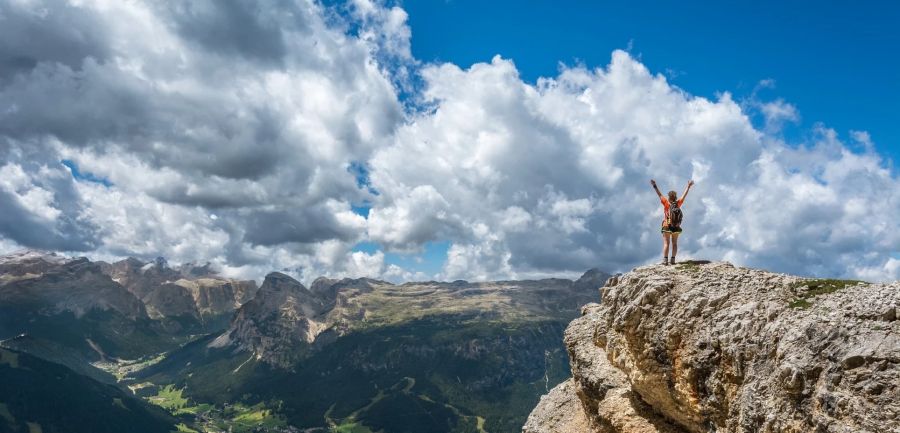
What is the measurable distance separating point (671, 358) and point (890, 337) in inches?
435

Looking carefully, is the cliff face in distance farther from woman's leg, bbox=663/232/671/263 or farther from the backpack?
the backpack

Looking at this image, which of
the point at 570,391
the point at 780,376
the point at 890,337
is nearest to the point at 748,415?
the point at 780,376

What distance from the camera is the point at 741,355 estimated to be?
73.7ft

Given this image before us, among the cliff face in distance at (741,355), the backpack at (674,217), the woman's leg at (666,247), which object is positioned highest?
the backpack at (674,217)

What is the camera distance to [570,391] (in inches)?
1909

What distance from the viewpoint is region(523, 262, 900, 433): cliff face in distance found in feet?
56.9

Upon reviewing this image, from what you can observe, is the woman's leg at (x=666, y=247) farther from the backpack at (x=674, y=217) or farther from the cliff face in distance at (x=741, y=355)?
the cliff face in distance at (x=741, y=355)

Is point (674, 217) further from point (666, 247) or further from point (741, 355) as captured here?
point (741, 355)

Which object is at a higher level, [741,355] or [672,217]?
[672,217]

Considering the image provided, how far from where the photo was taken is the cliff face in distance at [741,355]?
17.3 metres

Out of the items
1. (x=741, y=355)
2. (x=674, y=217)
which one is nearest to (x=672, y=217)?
(x=674, y=217)

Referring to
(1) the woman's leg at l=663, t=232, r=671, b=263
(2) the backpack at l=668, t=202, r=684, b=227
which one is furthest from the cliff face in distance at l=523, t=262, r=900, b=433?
(2) the backpack at l=668, t=202, r=684, b=227

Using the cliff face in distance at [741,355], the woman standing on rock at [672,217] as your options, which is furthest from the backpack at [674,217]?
the cliff face in distance at [741,355]

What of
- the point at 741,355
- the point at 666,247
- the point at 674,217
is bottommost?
the point at 741,355
